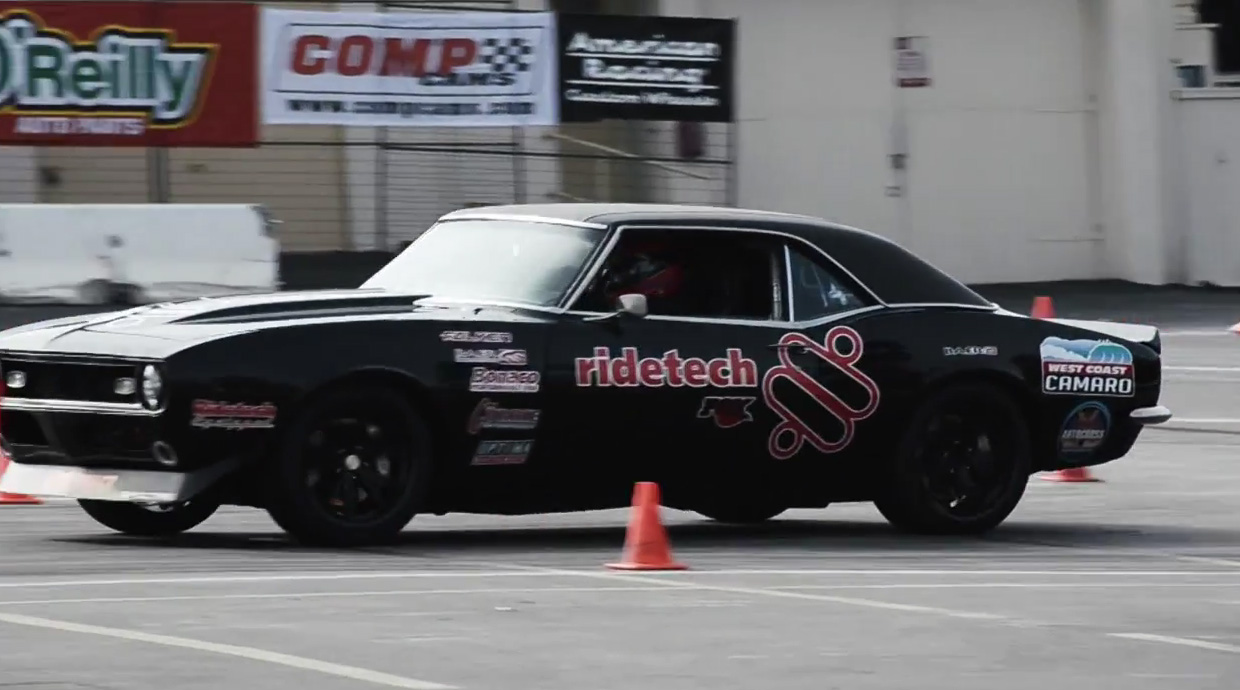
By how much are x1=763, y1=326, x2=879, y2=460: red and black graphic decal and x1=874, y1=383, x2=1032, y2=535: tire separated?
1.02 feet

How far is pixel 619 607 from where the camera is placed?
870 cm

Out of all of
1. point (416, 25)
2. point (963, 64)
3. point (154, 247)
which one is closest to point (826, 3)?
point (963, 64)

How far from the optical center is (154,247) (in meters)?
21.4

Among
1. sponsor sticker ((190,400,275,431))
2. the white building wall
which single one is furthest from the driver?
the white building wall

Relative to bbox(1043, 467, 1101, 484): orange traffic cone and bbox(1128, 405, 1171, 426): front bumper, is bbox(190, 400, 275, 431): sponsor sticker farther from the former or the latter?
bbox(1043, 467, 1101, 484): orange traffic cone

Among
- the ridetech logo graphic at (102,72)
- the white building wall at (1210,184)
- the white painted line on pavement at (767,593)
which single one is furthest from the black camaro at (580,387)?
the white building wall at (1210,184)

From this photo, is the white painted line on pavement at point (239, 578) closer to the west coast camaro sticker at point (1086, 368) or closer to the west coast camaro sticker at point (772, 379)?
the west coast camaro sticker at point (772, 379)

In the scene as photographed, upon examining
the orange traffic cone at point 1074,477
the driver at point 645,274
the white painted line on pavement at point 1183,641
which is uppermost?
the driver at point 645,274

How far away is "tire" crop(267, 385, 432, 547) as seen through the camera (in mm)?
9820

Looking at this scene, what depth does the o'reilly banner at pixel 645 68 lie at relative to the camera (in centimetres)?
2470

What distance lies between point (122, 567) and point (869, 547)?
324 centimetres

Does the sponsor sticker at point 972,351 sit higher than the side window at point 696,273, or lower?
lower

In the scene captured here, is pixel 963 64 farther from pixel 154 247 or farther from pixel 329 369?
pixel 329 369

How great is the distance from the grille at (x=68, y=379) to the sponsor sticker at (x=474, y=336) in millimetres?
1218
